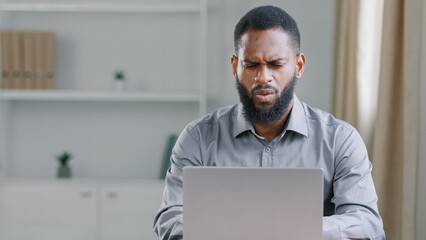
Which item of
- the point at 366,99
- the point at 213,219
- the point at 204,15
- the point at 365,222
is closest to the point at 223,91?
the point at 204,15

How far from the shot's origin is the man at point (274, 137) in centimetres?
144

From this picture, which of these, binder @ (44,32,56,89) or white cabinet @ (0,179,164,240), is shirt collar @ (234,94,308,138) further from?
binder @ (44,32,56,89)

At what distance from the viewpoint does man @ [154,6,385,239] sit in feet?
4.72

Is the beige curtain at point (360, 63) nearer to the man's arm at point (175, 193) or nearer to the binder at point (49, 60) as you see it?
the man's arm at point (175, 193)

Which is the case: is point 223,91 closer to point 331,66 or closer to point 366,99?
point 331,66

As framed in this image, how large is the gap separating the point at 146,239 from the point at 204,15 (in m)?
1.19

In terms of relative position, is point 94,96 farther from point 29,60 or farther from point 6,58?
point 6,58

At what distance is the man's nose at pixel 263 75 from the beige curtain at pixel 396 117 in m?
0.86

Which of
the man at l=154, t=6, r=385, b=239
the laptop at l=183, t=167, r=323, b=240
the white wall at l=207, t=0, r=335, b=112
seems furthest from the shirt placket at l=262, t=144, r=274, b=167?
the white wall at l=207, t=0, r=335, b=112

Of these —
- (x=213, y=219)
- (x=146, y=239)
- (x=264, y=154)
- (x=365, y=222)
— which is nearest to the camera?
(x=213, y=219)

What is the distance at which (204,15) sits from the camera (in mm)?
3062

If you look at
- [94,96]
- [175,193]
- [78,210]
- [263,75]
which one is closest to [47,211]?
[78,210]

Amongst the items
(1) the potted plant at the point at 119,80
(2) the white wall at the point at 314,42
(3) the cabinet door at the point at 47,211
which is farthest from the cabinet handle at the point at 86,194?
(2) the white wall at the point at 314,42

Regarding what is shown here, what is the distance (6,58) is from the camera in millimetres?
3121
